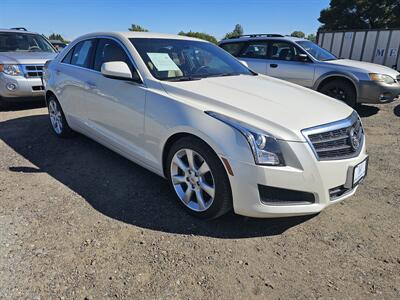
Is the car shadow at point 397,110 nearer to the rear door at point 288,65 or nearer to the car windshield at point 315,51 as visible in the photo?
the car windshield at point 315,51

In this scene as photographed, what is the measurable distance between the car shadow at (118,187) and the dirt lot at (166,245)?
0.04 ft

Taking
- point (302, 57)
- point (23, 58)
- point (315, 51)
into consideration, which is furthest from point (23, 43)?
point (315, 51)

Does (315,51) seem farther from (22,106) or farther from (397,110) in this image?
(22,106)

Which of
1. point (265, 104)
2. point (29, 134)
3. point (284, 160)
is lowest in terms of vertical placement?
point (29, 134)

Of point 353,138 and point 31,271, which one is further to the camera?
point 353,138

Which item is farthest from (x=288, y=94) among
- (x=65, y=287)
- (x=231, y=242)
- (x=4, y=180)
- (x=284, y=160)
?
(x=4, y=180)

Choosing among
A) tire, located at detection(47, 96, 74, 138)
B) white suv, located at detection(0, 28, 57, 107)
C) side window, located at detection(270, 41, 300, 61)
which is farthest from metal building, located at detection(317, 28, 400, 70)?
tire, located at detection(47, 96, 74, 138)

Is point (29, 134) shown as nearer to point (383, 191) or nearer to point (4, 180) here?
point (4, 180)

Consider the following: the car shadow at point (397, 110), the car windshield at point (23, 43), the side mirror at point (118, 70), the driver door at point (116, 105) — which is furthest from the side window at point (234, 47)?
the side mirror at point (118, 70)

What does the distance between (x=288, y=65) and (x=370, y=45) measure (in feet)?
30.5

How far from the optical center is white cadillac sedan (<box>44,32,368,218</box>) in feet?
8.11

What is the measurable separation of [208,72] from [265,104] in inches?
42.3

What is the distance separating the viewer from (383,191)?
11.8 ft

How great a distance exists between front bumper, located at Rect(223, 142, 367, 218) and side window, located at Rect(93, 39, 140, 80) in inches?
61.1
